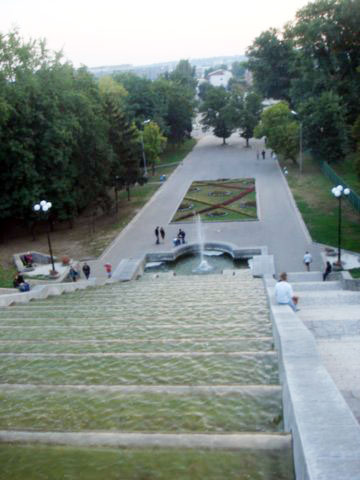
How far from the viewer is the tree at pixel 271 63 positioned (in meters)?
50.4

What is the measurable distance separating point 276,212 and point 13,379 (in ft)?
73.6

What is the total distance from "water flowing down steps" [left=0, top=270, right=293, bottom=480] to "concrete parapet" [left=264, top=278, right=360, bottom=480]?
35 centimetres

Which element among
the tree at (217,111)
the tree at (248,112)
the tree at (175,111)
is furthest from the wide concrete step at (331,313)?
the tree at (217,111)

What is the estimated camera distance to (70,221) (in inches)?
1107

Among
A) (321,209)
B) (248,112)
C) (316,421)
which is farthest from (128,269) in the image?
(248,112)

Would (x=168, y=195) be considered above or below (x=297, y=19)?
below

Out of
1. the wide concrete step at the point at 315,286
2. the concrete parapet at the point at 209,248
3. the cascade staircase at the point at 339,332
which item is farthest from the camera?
the concrete parapet at the point at 209,248

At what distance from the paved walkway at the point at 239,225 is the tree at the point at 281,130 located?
5.97ft

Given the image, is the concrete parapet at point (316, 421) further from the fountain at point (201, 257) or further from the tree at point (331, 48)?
the tree at point (331, 48)

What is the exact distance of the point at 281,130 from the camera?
124ft

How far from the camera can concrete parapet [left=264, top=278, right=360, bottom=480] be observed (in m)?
3.31

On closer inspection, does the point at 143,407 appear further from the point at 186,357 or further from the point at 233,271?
the point at 233,271

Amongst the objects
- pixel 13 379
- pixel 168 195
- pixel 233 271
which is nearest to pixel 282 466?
pixel 13 379

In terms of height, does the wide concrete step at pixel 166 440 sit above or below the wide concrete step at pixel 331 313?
above
